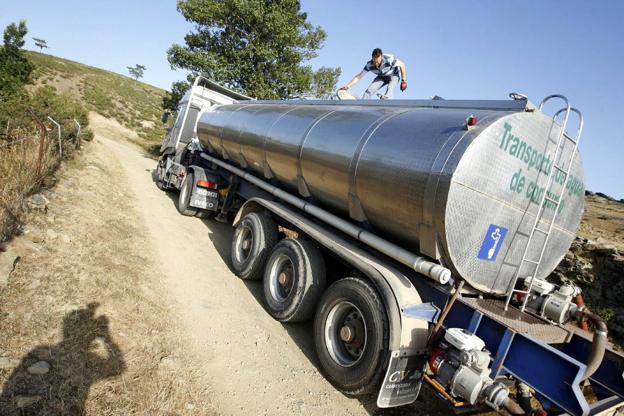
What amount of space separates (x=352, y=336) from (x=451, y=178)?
186 cm

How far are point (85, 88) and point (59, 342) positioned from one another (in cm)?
4662

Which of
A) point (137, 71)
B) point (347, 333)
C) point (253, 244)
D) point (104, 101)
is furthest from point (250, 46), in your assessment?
point (137, 71)

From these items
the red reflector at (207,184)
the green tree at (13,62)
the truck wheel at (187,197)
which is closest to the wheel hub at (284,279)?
the red reflector at (207,184)

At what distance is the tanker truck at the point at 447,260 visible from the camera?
3131 mm

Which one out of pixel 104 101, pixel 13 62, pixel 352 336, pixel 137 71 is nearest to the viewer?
pixel 352 336

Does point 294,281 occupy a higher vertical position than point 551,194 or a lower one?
lower

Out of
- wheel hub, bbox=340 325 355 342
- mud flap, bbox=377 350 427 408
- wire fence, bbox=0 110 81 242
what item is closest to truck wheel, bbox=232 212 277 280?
wheel hub, bbox=340 325 355 342

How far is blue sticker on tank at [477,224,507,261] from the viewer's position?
140 inches

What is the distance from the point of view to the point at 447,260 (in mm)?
3424

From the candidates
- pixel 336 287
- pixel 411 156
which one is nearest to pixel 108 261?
pixel 336 287

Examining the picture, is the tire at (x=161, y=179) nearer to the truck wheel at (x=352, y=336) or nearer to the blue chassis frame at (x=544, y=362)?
the truck wheel at (x=352, y=336)

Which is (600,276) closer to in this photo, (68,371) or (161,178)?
(68,371)

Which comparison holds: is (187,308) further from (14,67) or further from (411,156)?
(14,67)

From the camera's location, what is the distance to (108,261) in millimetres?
5191
